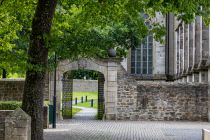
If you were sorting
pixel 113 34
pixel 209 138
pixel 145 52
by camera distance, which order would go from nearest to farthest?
pixel 209 138
pixel 113 34
pixel 145 52

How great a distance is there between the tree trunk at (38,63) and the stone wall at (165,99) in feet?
54.8

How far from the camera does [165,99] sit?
31.2 metres

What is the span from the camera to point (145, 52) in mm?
52156

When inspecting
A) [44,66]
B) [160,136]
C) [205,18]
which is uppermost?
[205,18]

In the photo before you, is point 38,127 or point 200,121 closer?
point 38,127

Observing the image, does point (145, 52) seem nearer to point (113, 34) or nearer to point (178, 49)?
point (178, 49)

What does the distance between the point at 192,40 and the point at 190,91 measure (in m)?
12.0

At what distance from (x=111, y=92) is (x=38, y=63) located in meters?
16.7

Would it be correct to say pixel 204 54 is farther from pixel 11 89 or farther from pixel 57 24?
pixel 57 24

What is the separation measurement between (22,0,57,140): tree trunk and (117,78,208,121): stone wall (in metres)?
16.7

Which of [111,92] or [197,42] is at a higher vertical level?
[197,42]

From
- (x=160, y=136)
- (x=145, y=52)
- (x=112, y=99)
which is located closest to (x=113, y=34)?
(x=112, y=99)

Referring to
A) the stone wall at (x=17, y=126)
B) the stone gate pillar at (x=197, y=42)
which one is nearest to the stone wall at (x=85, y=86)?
the stone gate pillar at (x=197, y=42)

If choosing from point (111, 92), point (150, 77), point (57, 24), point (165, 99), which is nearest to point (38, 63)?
point (57, 24)
